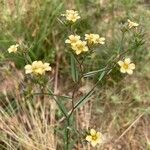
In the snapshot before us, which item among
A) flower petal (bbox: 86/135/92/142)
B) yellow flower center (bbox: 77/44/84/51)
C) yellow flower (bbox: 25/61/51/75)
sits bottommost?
flower petal (bbox: 86/135/92/142)

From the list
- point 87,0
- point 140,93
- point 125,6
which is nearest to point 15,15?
point 87,0

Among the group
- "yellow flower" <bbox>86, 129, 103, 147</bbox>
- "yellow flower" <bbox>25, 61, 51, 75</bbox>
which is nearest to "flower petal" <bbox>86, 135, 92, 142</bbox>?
"yellow flower" <bbox>86, 129, 103, 147</bbox>

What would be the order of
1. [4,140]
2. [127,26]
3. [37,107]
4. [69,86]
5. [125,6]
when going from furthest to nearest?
[125,6]
[69,86]
[37,107]
[4,140]
[127,26]

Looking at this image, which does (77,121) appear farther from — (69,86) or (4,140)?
(4,140)

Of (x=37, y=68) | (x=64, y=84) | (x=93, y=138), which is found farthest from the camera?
(x=64, y=84)

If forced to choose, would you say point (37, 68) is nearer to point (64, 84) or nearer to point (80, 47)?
point (80, 47)

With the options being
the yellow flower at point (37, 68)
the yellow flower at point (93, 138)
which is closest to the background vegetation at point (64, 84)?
the yellow flower at point (93, 138)

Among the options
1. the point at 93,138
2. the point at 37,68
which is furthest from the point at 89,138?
the point at 37,68

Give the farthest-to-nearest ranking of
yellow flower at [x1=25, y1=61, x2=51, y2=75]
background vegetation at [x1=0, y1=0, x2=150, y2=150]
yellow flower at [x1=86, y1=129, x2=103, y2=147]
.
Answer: background vegetation at [x1=0, y1=0, x2=150, y2=150] → yellow flower at [x1=86, y1=129, x2=103, y2=147] → yellow flower at [x1=25, y1=61, x2=51, y2=75]

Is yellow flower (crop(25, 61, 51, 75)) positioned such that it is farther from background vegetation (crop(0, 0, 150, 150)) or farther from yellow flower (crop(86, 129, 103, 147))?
background vegetation (crop(0, 0, 150, 150))
